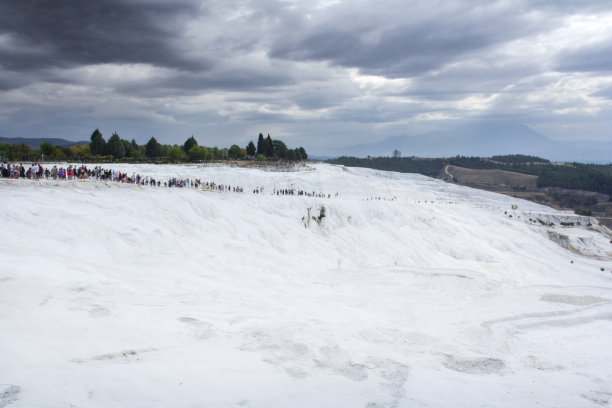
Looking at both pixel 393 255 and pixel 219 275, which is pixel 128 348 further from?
pixel 393 255

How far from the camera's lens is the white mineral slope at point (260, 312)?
29.7 ft

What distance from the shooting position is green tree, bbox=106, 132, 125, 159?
7556cm

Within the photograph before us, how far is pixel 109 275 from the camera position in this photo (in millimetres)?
16609

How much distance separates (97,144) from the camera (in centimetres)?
7731

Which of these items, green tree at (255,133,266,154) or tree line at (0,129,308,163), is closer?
tree line at (0,129,308,163)

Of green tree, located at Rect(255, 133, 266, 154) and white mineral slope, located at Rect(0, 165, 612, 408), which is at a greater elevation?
green tree, located at Rect(255, 133, 266, 154)

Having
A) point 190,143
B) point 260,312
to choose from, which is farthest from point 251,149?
point 260,312

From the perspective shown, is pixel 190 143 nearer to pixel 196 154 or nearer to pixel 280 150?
pixel 196 154

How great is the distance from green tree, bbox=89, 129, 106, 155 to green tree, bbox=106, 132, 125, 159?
1.50 m

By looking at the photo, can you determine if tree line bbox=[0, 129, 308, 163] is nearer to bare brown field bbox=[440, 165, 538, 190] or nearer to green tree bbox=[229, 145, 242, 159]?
green tree bbox=[229, 145, 242, 159]

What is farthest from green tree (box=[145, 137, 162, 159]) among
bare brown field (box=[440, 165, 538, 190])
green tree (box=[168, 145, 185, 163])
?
bare brown field (box=[440, 165, 538, 190])

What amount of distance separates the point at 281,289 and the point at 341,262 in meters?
10.7

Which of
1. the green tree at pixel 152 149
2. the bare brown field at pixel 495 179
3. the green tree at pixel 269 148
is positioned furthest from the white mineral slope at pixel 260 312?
the bare brown field at pixel 495 179

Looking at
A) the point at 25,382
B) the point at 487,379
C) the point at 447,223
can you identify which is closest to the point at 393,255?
the point at 447,223
